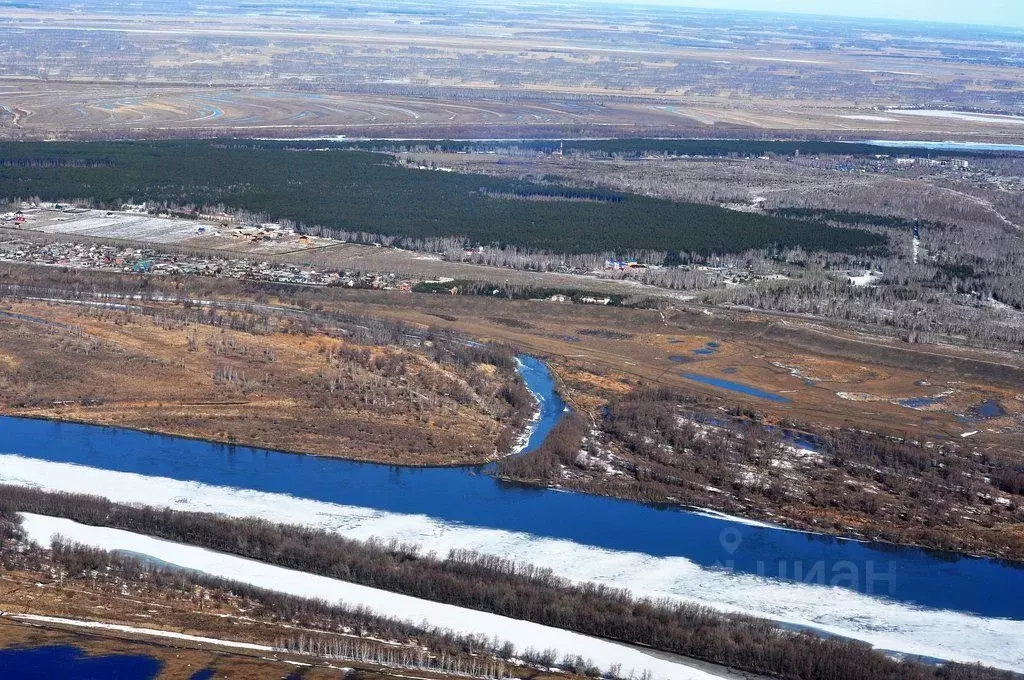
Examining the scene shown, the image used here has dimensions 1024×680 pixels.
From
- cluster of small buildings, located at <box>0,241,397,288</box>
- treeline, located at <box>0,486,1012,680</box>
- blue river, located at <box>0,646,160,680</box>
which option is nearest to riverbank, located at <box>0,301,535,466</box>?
treeline, located at <box>0,486,1012,680</box>

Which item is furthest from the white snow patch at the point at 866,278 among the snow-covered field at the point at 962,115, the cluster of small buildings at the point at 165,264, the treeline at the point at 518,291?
→ the snow-covered field at the point at 962,115

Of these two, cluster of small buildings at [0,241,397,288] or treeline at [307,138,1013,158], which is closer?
cluster of small buildings at [0,241,397,288]

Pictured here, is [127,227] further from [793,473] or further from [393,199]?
[793,473]

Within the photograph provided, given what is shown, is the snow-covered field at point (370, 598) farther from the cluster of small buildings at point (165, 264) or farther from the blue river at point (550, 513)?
the cluster of small buildings at point (165, 264)

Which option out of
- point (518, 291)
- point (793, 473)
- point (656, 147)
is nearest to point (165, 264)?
point (518, 291)

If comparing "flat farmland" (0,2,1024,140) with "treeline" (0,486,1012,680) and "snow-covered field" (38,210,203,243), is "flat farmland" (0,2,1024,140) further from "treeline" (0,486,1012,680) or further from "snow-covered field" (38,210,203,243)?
"treeline" (0,486,1012,680)
